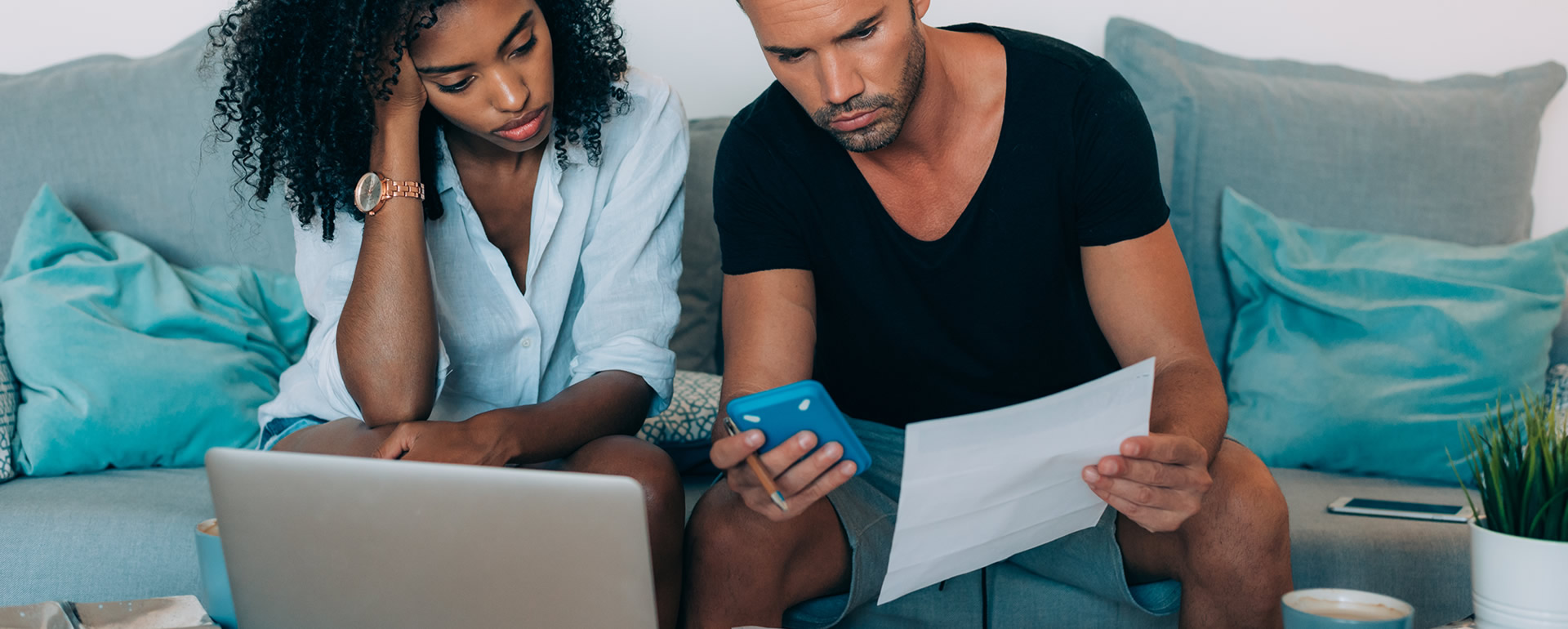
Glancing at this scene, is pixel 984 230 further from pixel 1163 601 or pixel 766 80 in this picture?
pixel 766 80

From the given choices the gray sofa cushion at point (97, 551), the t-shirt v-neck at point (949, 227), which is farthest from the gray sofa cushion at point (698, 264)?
the gray sofa cushion at point (97, 551)

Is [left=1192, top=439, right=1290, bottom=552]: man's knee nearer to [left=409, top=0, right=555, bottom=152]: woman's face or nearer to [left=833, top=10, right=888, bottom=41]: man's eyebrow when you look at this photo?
[left=833, top=10, right=888, bottom=41]: man's eyebrow

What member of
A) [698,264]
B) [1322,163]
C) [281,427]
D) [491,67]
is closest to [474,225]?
[491,67]

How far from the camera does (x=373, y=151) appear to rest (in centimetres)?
148

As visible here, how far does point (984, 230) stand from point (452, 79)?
683 millimetres

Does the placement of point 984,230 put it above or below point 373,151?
below

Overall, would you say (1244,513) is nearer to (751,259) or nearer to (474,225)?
(751,259)

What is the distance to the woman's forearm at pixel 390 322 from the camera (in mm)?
1429

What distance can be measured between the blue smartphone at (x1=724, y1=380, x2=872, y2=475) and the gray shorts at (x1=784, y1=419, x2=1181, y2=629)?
26cm

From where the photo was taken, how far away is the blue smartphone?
991 millimetres

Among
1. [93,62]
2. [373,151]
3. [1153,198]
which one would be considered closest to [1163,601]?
[1153,198]

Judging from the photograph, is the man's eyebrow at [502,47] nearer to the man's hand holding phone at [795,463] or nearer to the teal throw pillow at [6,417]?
the man's hand holding phone at [795,463]

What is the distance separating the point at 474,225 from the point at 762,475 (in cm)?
72

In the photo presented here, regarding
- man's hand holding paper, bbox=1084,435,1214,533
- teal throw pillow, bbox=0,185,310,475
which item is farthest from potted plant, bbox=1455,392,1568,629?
teal throw pillow, bbox=0,185,310,475
